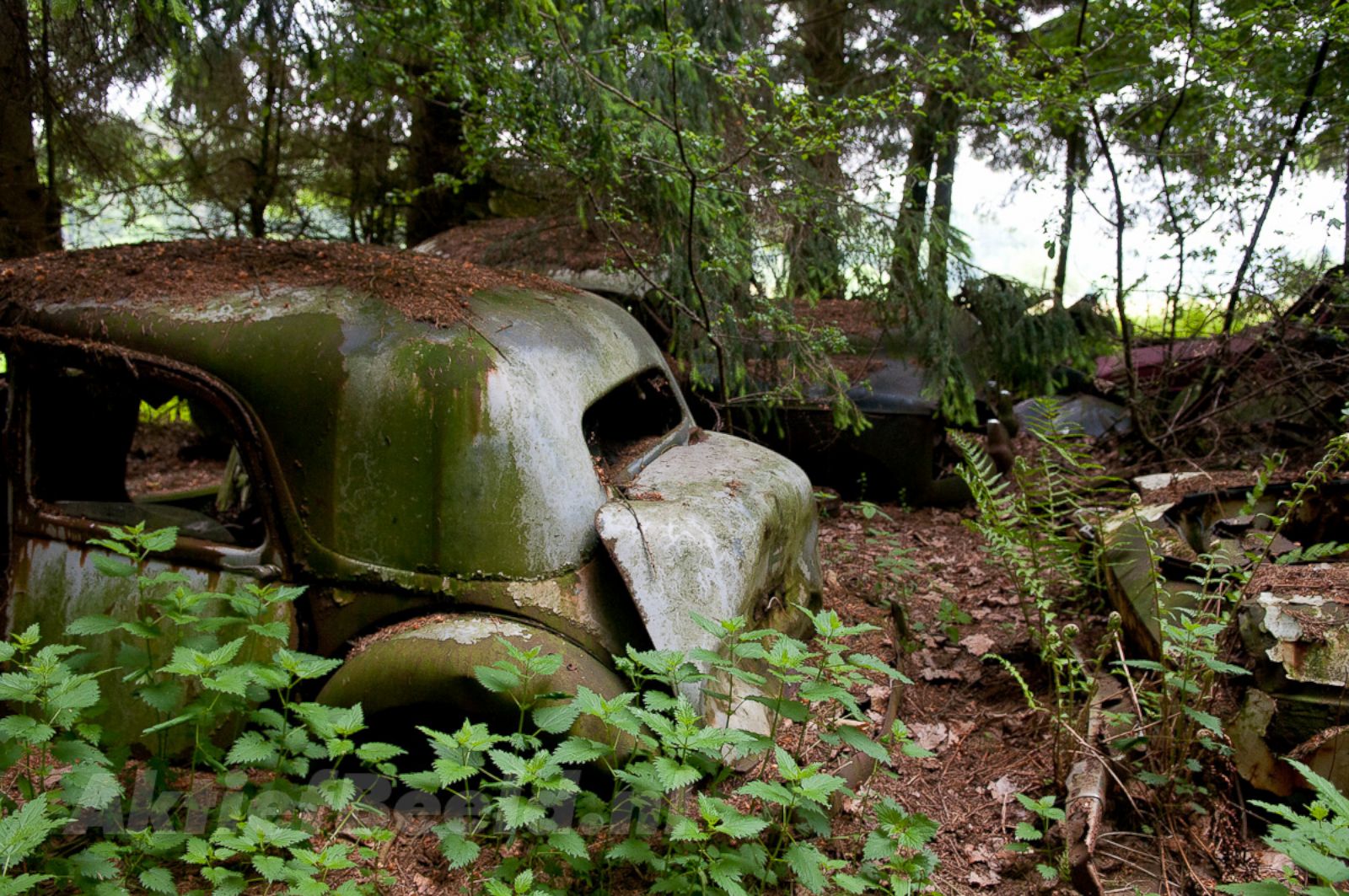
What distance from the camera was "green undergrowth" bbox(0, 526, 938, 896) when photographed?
204 centimetres

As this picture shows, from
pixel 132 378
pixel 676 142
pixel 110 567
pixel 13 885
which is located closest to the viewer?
pixel 13 885

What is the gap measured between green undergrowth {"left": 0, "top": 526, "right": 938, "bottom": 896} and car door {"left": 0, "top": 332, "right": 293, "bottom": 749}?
0.53ft

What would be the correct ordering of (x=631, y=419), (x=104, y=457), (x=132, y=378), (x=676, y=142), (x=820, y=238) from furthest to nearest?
1. (x=820, y=238)
2. (x=676, y=142)
3. (x=631, y=419)
4. (x=104, y=457)
5. (x=132, y=378)

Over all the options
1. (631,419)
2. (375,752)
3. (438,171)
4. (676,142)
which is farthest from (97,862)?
(438,171)

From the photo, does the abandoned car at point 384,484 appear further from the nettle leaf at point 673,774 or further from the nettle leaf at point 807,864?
the nettle leaf at point 807,864

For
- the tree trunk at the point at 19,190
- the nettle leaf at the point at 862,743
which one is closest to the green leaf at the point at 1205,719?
the nettle leaf at the point at 862,743

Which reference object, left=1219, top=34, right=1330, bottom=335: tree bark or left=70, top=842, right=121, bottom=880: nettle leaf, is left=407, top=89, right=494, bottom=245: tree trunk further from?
left=70, top=842, right=121, bottom=880: nettle leaf

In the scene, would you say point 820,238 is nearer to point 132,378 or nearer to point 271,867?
point 132,378

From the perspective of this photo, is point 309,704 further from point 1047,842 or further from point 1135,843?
point 1135,843

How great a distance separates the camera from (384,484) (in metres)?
2.71

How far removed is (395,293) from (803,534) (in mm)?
1790

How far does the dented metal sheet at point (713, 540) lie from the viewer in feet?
8.66

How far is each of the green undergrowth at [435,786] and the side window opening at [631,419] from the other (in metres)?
1.03

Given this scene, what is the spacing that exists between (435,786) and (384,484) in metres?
0.95
